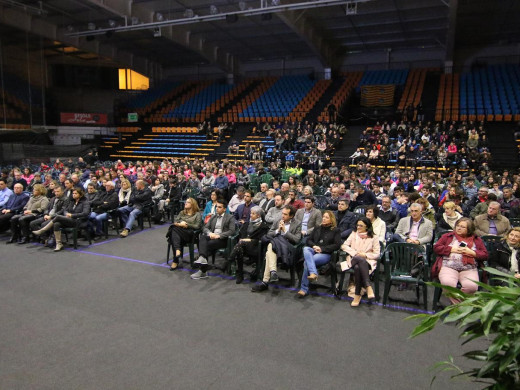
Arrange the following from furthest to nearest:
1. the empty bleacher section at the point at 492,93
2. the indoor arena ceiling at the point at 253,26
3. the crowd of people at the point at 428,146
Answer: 1. the empty bleacher section at the point at 492,93
2. the indoor arena ceiling at the point at 253,26
3. the crowd of people at the point at 428,146

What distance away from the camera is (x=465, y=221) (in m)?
4.41

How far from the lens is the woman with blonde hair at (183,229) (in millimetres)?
5797

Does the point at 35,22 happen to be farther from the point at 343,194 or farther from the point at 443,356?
the point at 443,356

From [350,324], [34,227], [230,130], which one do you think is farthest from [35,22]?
[350,324]

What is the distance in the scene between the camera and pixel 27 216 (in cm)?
718

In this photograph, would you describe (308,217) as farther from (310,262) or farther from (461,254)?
(461,254)

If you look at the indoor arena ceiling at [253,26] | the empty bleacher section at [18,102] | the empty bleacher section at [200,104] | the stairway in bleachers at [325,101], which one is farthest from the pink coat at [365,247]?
the empty bleacher section at [200,104]

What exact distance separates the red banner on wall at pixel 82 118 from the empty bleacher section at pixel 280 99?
883 cm

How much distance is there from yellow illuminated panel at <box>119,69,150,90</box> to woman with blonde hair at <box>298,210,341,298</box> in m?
24.1

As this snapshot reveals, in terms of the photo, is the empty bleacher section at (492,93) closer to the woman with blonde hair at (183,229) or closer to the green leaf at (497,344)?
the woman with blonde hair at (183,229)

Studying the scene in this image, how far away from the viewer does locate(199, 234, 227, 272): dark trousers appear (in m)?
5.52

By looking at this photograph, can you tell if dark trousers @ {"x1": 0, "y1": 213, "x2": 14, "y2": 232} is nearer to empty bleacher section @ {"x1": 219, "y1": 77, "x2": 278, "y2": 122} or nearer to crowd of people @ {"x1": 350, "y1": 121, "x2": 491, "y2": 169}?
crowd of people @ {"x1": 350, "y1": 121, "x2": 491, "y2": 169}

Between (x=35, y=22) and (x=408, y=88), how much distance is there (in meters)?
19.2

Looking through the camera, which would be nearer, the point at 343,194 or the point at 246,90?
the point at 343,194
